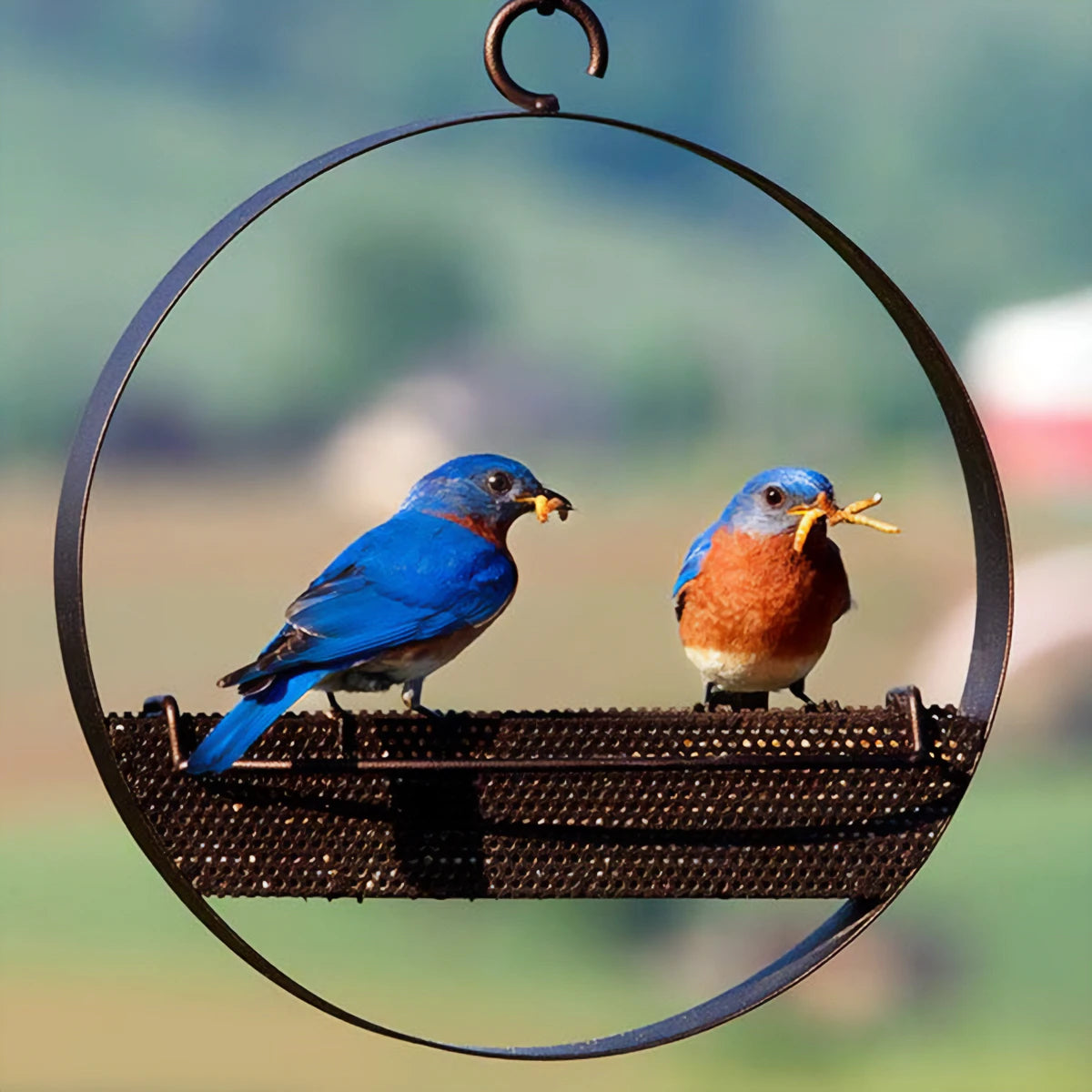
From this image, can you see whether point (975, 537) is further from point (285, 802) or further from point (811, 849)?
point (285, 802)

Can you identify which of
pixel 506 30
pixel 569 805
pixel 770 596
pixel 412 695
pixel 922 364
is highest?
pixel 506 30

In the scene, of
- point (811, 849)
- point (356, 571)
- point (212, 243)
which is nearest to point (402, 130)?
point (212, 243)

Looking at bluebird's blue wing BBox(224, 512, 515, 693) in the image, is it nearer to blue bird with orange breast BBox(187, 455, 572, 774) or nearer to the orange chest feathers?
blue bird with orange breast BBox(187, 455, 572, 774)

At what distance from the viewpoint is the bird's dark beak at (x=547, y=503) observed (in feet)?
7.29

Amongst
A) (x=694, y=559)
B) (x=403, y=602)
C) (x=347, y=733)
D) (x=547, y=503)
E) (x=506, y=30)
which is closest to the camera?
(x=506, y=30)

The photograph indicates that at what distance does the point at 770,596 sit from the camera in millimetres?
2328

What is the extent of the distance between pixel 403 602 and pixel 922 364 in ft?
2.19

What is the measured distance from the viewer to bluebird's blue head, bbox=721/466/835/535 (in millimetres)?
2320

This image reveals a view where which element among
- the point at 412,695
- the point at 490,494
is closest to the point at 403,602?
the point at 412,695

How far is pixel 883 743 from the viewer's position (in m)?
2.05

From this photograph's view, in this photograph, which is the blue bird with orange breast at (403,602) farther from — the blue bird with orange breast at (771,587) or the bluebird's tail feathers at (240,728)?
the blue bird with orange breast at (771,587)

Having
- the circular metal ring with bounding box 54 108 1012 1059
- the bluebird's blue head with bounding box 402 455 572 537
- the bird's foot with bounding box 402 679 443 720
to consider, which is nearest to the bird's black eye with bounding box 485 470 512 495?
the bluebird's blue head with bounding box 402 455 572 537

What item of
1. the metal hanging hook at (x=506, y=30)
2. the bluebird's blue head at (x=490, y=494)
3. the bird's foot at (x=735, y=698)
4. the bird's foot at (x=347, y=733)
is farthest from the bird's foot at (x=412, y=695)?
the metal hanging hook at (x=506, y=30)

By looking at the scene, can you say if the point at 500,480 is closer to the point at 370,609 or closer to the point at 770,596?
the point at 370,609
